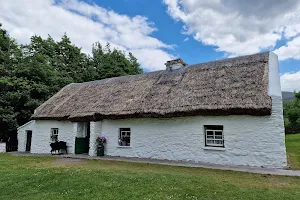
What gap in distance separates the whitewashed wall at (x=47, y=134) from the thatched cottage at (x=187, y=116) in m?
0.07

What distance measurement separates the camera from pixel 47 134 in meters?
17.0

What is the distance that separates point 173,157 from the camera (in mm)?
11766

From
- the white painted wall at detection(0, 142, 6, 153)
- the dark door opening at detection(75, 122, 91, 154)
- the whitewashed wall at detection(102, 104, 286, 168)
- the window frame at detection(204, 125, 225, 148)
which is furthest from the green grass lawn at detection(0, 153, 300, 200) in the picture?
the white painted wall at detection(0, 142, 6, 153)

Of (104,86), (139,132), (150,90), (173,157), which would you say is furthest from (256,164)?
(104,86)

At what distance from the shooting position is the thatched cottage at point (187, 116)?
983cm

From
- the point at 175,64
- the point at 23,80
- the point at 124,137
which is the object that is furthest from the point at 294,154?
the point at 23,80

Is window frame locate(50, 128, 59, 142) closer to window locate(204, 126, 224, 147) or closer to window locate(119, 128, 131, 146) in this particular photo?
window locate(119, 128, 131, 146)

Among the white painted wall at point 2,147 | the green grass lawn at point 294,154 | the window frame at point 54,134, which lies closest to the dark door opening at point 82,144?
the window frame at point 54,134

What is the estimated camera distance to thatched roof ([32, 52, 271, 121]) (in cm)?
1034

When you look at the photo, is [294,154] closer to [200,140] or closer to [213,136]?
[213,136]

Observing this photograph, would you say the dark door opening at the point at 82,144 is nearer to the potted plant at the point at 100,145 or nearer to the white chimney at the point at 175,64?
the potted plant at the point at 100,145

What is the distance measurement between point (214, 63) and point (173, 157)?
259 inches

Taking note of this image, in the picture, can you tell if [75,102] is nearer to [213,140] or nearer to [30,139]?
[30,139]

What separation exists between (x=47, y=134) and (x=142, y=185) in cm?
1278
